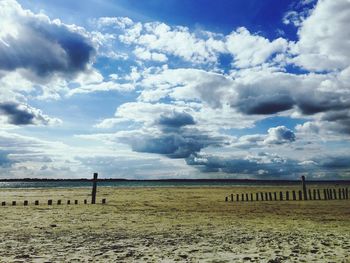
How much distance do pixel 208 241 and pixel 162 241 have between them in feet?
5.02

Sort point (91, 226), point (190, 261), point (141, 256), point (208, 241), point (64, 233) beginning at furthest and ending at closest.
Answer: point (91, 226) < point (64, 233) < point (208, 241) < point (141, 256) < point (190, 261)

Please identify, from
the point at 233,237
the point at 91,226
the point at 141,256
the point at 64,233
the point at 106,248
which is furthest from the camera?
the point at 91,226

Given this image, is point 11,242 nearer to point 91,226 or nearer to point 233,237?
point 91,226

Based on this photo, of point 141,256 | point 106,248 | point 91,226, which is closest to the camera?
point 141,256

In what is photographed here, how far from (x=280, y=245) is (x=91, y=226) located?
9.02 metres

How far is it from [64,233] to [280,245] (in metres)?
8.26

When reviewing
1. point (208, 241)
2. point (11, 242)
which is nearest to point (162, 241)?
point (208, 241)

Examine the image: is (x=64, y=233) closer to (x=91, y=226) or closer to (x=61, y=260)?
(x=91, y=226)

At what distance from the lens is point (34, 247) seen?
10.9m

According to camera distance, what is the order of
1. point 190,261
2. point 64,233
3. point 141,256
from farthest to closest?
1. point 64,233
2. point 141,256
3. point 190,261

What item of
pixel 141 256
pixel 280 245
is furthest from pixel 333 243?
pixel 141 256

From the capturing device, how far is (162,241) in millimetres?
11828

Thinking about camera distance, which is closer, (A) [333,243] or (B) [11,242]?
(A) [333,243]

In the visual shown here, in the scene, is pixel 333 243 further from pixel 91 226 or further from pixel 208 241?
pixel 91 226
